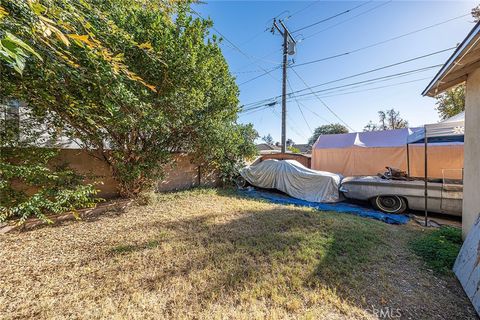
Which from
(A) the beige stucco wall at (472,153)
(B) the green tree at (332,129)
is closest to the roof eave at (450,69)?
(A) the beige stucco wall at (472,153)

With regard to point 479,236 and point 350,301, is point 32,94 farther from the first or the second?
point 479,236

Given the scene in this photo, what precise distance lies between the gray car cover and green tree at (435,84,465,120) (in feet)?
29.6

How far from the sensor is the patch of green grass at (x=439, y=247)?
2654 millimetres

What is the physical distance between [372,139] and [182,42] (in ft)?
29.4

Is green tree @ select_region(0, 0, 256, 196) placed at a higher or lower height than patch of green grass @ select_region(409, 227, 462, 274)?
higher

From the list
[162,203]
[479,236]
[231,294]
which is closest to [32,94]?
[162,203]

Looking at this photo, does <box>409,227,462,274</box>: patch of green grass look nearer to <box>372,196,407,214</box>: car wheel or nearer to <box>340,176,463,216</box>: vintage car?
<box>340,176,463,216</box>: vintage car

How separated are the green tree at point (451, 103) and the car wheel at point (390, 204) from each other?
858 cm

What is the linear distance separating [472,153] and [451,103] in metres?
11.4

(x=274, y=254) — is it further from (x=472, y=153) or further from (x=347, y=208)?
(x=347, y=208)

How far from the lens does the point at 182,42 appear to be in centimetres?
407

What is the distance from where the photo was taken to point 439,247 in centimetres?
307

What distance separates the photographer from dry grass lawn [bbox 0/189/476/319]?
6.08 ft

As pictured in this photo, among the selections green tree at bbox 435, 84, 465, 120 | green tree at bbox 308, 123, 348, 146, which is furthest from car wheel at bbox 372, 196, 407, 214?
green tree at bbox 308, 123, 348, 146
